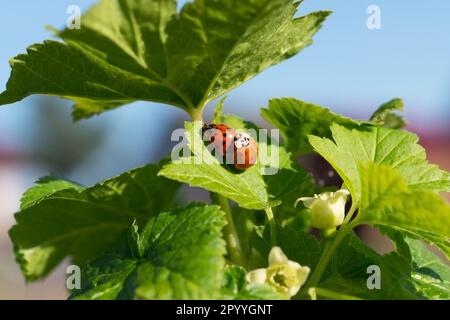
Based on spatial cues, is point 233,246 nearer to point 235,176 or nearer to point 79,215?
point 235,176

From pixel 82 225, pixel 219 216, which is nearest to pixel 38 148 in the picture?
pixel 82 225

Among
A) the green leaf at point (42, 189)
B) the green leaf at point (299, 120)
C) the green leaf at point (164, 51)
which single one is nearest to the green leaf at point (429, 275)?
the green leaf at point (299, 120)

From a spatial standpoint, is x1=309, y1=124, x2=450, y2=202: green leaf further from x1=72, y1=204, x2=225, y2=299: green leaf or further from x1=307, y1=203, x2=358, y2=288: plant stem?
x1=72, y1=204, x2=225, y2=299: green leaf

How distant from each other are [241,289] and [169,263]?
0.08 m

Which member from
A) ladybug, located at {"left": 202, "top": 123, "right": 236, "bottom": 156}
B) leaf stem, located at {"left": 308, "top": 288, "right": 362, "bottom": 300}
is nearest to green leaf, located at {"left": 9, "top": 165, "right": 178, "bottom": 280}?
ladybug, located at {"left": 202, "top": 123, "right": 236, "bottom": 156}

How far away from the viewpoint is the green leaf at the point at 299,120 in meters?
0.95

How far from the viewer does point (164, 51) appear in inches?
31.3

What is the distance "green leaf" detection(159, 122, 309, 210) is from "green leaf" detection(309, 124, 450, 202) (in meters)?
0.08

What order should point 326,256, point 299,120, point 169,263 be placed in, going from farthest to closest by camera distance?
point 299,120, point 326,256, point 169,263

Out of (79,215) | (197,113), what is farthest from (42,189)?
(197,113)

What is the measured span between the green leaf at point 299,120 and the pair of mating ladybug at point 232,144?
0.09m

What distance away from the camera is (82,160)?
6.91 m

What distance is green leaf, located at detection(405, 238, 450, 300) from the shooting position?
817 mm

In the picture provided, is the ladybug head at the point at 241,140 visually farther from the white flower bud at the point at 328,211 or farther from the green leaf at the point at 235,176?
the white flower bud at the point at 328,211
